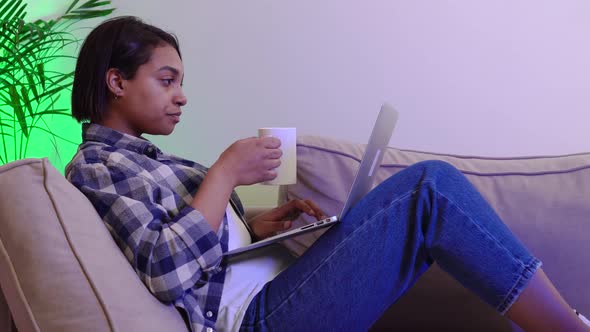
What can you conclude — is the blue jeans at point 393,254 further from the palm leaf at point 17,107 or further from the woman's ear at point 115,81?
the palm leaf at point 17,107

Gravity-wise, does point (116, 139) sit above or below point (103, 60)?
below

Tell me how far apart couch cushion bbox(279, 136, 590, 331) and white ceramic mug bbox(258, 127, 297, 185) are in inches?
8.5

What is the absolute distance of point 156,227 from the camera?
883 mm

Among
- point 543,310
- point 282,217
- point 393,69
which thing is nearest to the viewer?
point 543,310

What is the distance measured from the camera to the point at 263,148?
102 centimetres

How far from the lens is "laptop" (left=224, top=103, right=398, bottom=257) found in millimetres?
895

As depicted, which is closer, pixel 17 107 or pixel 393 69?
pixel 17 107

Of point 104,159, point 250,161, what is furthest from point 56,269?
point 250,161

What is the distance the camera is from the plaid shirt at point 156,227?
2.79 feet

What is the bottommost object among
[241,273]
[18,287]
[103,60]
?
[241,273]

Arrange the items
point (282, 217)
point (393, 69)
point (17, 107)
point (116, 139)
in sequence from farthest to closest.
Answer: point (393, 69), point (17, 107), point (282, 217), point (116, 139)

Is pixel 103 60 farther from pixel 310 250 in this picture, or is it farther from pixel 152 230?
pixel 310 250

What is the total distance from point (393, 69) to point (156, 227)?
1115mm

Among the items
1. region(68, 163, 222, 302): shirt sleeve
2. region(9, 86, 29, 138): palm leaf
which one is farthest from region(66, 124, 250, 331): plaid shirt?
region(9, 86, 29, 138): palm leaf
